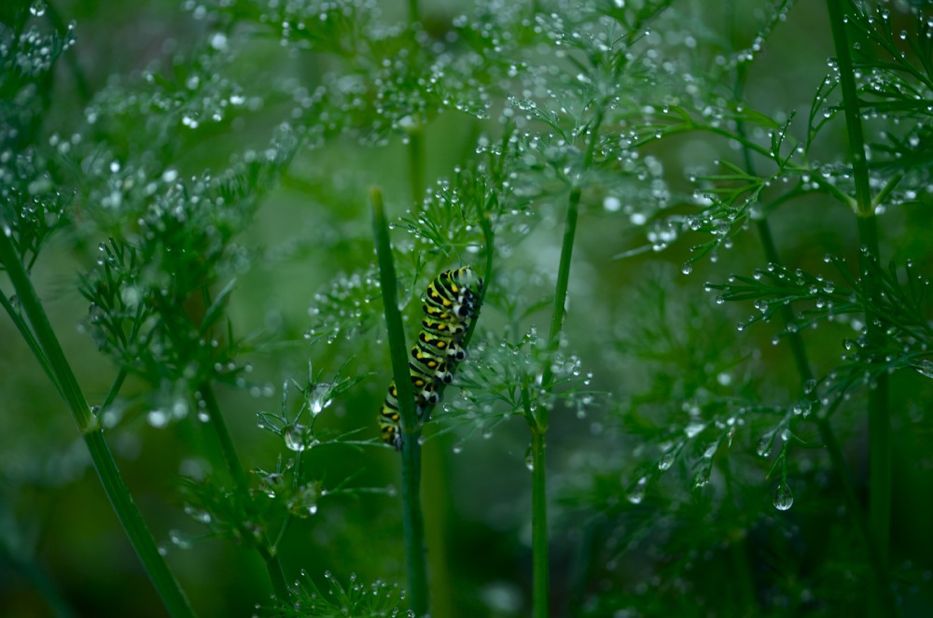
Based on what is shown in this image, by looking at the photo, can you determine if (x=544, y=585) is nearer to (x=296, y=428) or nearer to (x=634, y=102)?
(x=296, y=428)

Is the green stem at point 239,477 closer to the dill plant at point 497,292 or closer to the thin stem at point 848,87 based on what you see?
the dill plant at point 497,292

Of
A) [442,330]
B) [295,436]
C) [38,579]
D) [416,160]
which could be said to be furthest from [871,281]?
[38,579]

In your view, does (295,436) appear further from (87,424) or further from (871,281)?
(871,281)

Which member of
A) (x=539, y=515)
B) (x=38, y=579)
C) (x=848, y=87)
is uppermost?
(x=848, y=87)

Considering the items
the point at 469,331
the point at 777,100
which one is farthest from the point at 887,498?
the point at 777,100

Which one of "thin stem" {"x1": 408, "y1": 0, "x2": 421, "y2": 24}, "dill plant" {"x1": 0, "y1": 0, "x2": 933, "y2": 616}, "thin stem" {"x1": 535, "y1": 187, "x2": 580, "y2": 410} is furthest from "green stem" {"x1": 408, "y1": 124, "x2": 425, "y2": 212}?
"thin stem" {"x1": 535, "y1": 187, "x2": 580, "y2": 410}

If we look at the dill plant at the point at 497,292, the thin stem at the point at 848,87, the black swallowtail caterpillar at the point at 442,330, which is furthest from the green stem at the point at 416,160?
the thin stem at the point at 848,87

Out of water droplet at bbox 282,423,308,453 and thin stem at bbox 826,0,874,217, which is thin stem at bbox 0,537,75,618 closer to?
water droplet at bbox 282,423,308,453
